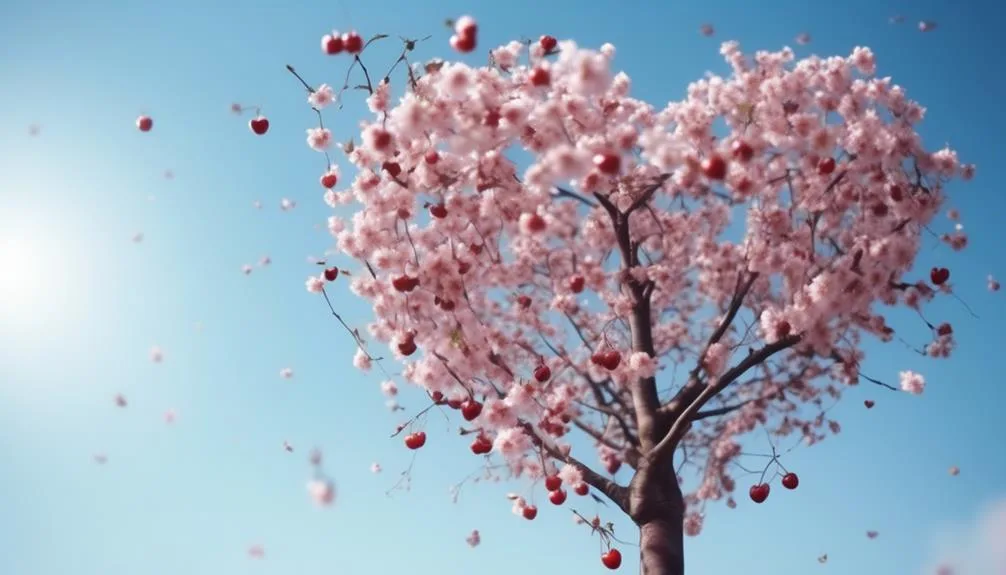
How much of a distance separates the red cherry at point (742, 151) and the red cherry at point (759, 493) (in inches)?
159

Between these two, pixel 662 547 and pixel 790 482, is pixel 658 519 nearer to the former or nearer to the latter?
pixel 662 547

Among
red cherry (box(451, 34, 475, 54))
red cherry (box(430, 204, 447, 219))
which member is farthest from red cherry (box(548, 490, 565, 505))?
red cherry (box(451, 34, 475, 54))

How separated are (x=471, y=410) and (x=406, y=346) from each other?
1.04 meters

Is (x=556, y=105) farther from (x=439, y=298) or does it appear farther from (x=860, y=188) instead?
(x=860, y=188)

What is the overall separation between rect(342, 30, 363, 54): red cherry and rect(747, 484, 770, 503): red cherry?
6.72 m

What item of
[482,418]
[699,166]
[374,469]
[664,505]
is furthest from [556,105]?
[374,469]

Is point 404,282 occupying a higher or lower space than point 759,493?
higher

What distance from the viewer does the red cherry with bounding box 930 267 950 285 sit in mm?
6741

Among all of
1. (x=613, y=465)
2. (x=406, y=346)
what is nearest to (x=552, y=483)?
(x=406, y=346)

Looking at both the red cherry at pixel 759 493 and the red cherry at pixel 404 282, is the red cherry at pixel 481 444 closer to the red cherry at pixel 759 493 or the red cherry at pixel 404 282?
the red cherry at pixel 404 282

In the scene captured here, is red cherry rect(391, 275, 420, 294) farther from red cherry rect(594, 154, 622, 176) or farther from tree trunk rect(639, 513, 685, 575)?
tree trunk rect(639, 513, 685, 575)

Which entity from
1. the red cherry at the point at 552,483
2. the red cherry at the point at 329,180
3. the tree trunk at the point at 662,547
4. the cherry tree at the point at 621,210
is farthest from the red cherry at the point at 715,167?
the red cherry at the point at 329,180

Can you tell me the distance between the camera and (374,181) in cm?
709

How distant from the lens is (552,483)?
6938 mm
